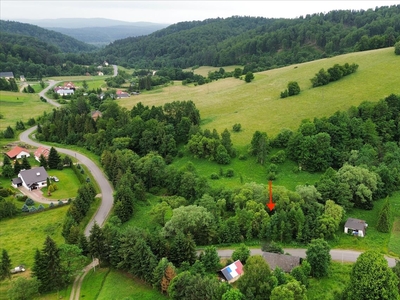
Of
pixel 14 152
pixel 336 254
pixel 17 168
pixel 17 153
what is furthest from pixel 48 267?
pixel 14 152

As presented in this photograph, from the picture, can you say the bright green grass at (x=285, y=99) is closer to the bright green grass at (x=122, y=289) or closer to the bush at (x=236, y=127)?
the bush at (x=236, y=127)

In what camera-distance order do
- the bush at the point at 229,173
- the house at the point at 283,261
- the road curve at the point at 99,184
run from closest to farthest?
the house at the point at 283,261 < the road curve at the point at 99,184 < the bush at the point at 229,173

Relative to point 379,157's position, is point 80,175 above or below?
below

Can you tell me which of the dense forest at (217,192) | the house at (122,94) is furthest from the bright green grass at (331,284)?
the house at (122,94)

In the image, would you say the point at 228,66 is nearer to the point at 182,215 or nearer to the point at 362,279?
the point at 182,215

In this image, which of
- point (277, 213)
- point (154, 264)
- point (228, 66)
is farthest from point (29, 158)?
point (228, 66)

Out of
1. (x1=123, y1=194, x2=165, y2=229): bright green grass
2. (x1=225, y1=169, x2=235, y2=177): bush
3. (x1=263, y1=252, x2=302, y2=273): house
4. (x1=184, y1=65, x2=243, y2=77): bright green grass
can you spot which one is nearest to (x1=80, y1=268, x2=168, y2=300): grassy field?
(x1=123, y1=194, x2=165, y2=229): bright green grass
